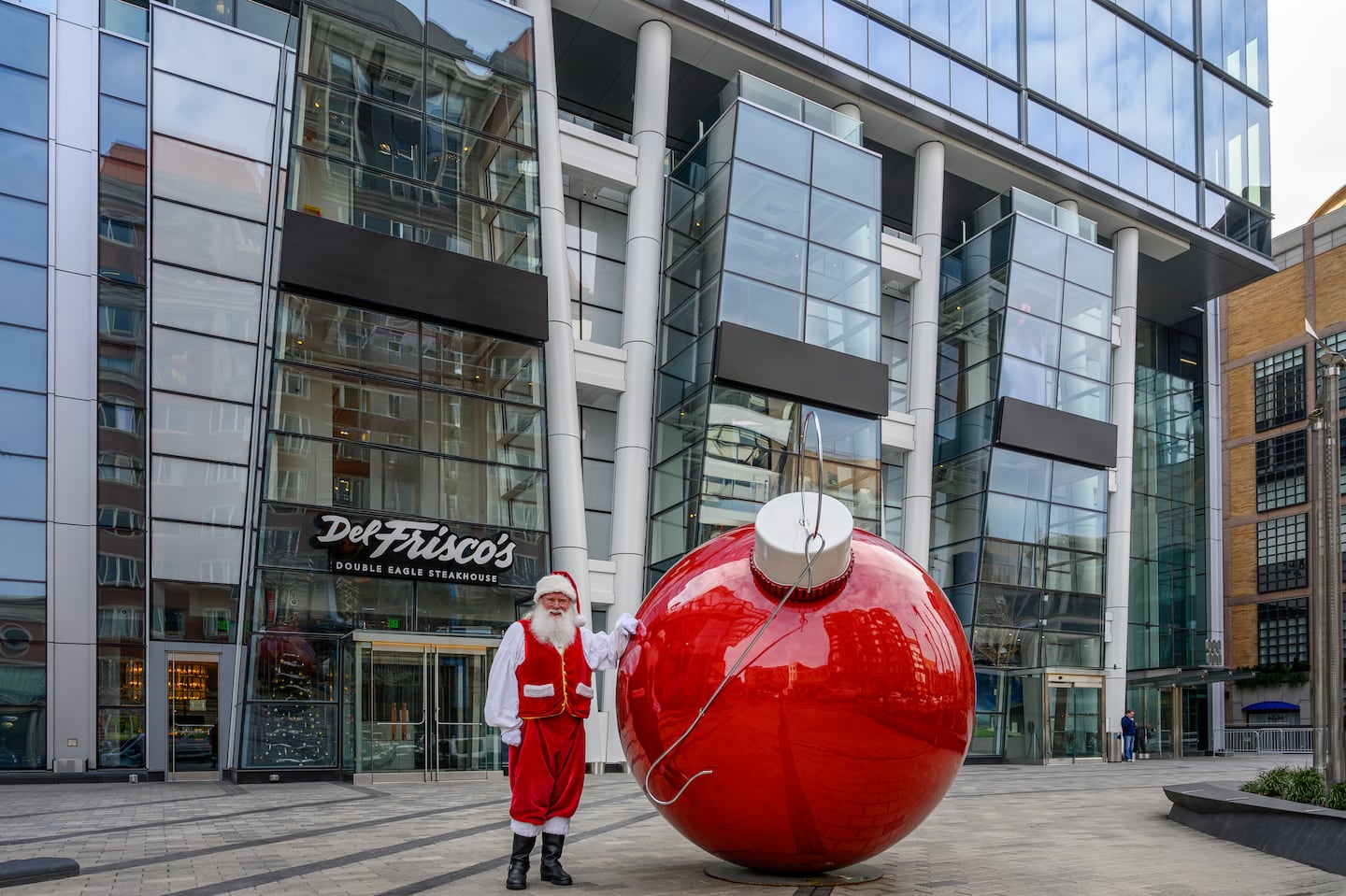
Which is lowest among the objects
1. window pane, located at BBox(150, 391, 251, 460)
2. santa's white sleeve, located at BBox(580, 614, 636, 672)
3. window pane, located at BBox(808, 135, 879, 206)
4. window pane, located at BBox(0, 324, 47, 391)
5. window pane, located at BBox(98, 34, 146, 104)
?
santa's white sleeve, located at BBox(580, 614, 636, 672)

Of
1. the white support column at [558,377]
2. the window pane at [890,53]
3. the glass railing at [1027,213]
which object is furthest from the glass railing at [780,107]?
the glass railing at [1027,213]

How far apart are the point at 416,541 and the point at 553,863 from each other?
544 inches

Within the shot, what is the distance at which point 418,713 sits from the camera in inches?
778

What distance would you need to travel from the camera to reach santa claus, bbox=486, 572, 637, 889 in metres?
7.04

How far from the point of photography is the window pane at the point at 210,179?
22453 millimetres

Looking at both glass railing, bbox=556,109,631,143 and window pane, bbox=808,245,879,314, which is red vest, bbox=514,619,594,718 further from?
glass railing, bbox=556,109,631,143

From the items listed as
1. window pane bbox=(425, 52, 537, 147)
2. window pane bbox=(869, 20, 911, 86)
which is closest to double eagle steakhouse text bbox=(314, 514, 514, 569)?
window pane bbox=(425, 52, 537, 147)

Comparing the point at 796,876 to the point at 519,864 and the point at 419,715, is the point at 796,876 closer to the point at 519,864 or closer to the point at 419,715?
the point at 519,864

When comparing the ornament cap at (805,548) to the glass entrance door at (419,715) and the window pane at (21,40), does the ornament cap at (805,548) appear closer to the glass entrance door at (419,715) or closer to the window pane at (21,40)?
the glass entrance door at (419,715)

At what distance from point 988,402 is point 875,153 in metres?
7.28

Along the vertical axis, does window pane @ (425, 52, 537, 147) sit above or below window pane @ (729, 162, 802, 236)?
above

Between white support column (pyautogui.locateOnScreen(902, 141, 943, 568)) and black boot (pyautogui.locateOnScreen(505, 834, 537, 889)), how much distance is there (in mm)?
23075

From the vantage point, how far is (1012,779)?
70.5 ft

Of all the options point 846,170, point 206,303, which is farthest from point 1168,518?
point 206,303
